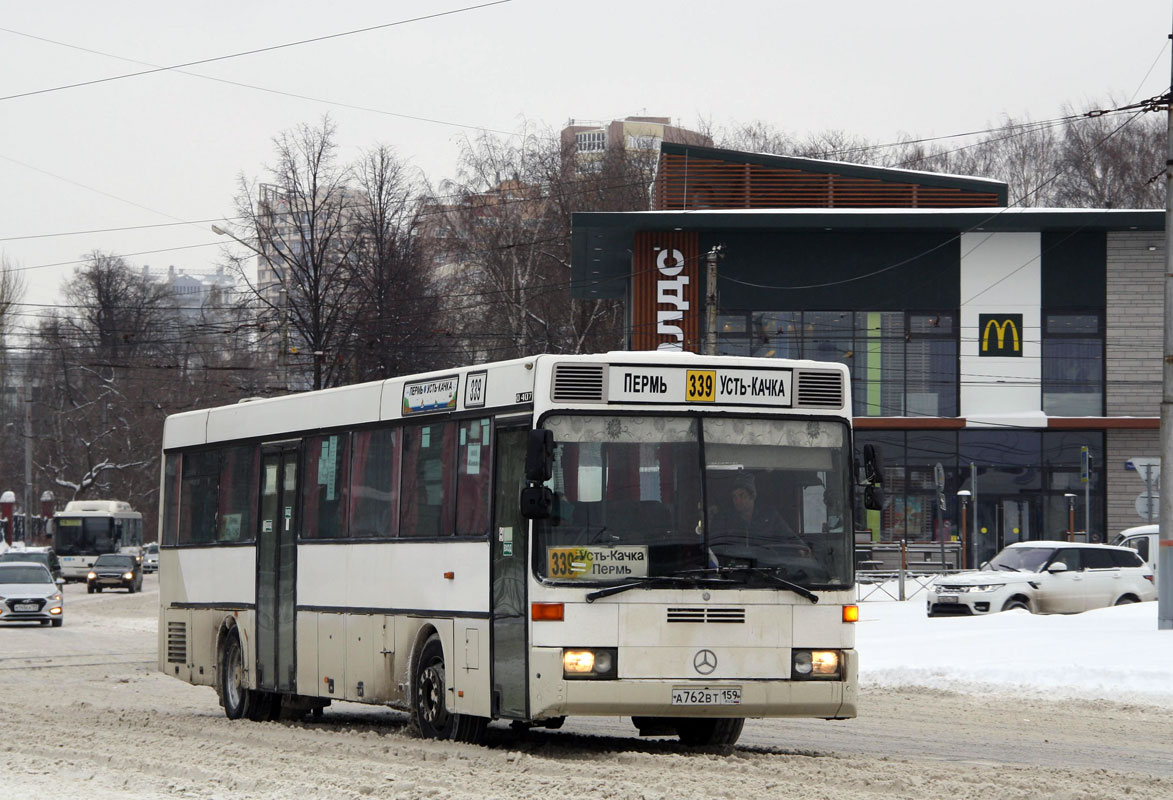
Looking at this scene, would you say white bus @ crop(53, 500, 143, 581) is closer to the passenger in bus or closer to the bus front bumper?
the bus front bumper

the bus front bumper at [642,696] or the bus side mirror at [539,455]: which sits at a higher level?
the bus side mirror at [539,455]

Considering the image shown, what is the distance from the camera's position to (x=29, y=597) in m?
40.2

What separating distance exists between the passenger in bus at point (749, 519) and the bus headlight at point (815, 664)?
0.74m

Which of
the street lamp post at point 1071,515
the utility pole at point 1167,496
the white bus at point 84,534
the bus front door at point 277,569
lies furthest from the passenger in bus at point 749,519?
the white bus at point 84,534

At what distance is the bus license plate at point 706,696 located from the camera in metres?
11.8

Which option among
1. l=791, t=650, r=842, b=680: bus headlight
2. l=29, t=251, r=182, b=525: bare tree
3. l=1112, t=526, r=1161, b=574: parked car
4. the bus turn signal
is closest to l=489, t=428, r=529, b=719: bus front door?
the bus turn signal

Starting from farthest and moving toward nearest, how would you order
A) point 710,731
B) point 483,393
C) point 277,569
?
point 277,569
point 710,731
point 483,393

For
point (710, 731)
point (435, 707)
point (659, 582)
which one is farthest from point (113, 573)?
point (659, 582)

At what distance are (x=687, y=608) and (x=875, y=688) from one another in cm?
919

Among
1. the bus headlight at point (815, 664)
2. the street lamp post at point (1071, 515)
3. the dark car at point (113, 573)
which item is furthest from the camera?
the dark car at point (113, 573)

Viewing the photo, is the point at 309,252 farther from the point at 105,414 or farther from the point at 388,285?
the point at 105,414

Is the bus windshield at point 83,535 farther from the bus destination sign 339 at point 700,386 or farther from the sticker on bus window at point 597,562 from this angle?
the sticker on bus window at point 597,562

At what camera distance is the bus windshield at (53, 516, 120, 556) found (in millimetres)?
71125

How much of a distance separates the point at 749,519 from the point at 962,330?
130 ft
